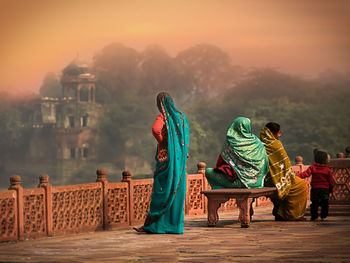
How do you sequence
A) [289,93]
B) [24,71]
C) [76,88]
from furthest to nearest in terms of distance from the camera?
[76,88] < [289,93] < [24,71]

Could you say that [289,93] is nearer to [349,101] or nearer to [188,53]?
[349,101]

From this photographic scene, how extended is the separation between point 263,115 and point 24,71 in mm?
14422

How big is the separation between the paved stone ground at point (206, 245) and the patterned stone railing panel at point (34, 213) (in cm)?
17

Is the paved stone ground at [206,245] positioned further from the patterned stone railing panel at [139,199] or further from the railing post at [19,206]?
the patterned stone railing panel at [139,199]

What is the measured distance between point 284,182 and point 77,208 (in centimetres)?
235

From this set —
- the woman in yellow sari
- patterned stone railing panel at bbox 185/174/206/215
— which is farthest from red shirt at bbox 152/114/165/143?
patterned stone railing panel at bbox 185/174/206/215

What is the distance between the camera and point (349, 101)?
38.9 meters

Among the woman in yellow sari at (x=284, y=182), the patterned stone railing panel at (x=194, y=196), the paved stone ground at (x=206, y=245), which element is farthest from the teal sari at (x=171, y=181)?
the patterned stone railing panel at (x=194, y=196)

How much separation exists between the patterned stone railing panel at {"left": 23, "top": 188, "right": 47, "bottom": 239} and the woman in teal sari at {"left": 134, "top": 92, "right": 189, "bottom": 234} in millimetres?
1048

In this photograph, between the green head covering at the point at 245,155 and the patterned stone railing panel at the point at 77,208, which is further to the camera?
the green head covering at the point at 245,155

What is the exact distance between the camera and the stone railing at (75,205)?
6266 mm

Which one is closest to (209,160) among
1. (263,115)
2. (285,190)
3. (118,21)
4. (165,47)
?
(263,115)

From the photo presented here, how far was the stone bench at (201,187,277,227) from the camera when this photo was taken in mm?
A: 6766

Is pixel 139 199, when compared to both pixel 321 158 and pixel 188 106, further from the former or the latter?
pixel 188 106
